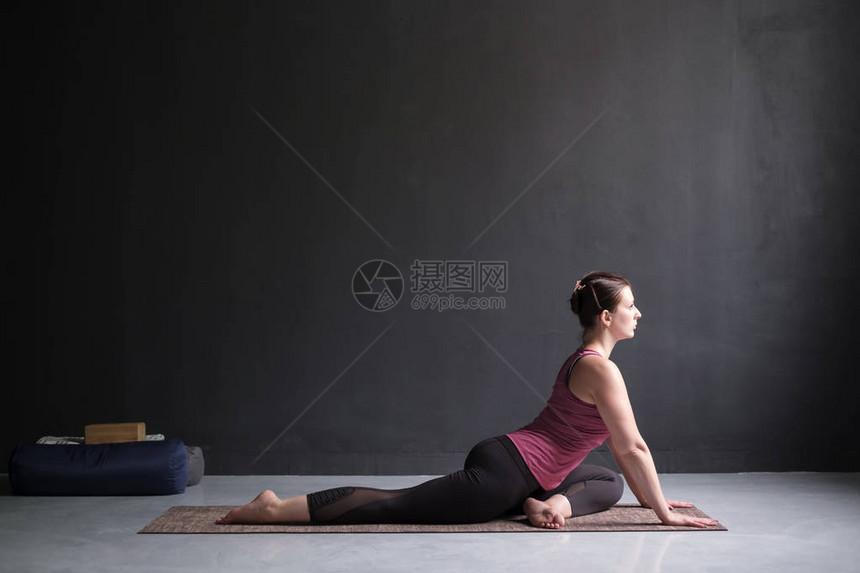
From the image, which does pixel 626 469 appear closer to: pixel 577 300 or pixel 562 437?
pixel 562 437

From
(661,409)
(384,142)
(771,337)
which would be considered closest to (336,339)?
(384,142)

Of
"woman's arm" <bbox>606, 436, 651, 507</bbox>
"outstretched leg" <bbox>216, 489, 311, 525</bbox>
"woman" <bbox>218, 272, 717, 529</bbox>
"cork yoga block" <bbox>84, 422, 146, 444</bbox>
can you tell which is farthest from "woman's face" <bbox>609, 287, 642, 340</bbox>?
"cork yoga block" <bbox>84, 422, 146, 444</bbox>

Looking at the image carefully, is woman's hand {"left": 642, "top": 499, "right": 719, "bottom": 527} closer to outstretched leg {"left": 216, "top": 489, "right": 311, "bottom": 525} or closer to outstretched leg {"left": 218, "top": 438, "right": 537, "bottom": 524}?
outstretched leg {"left": 218, "top": 438, "right": 537, "bottom": 524}

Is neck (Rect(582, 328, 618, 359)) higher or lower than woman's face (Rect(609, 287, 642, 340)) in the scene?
lower

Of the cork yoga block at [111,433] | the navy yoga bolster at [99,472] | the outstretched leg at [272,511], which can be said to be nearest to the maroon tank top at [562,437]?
the outstretched leg at [272,511]

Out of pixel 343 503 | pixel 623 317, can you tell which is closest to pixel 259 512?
pixel 343 503

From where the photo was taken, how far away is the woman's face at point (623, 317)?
10.0 ft

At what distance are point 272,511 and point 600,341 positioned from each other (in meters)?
1.19

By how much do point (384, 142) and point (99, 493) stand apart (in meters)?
2.01

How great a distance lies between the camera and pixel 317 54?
4473 millimetres

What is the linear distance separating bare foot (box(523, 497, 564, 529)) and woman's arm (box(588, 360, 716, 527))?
0.28 metres

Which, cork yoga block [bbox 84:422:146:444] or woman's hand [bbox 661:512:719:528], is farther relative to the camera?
cork yoga block [bbox 84:422:146:444]

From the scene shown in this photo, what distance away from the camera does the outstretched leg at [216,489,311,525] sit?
2.95 meters

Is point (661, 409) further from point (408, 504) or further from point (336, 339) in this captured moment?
point (408, 504)
